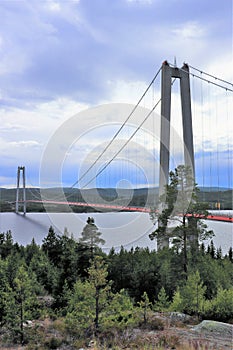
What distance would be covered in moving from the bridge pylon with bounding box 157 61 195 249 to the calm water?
375 cm

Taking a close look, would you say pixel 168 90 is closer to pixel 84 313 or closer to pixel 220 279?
pixel 220 279

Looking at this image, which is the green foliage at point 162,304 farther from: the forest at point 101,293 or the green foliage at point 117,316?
the green foliage at point 117,316

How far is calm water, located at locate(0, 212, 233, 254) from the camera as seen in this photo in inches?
808

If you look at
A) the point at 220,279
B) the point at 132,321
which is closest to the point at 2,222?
the point at 220,279

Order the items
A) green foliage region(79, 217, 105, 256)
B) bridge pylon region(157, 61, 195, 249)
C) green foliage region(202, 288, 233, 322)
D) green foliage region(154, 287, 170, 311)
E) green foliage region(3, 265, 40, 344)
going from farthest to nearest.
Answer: bridge pylon region(157, 61, 195, 249)
green foliage region(79, 217, 105, 256)
green foliage region(154, 287, 170, 311)
green foliage region(202, 288, 233, 322)
green foliage region(3, 265, 40, 344)

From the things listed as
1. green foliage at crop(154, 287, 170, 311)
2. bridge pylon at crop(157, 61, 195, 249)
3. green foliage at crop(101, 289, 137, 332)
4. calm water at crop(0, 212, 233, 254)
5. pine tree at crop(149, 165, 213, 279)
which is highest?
bridge pylon at crop(157, 61, 195, 249)

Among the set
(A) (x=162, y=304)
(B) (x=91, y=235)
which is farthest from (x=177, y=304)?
(B) (x=91, y=235)

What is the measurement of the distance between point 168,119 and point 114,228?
784 cm

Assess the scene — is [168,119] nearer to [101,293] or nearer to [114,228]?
[114,228]

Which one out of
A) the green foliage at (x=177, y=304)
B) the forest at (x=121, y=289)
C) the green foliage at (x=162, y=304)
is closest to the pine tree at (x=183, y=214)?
the forest at (x=121, y=289)

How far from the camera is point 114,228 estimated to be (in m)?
20.7

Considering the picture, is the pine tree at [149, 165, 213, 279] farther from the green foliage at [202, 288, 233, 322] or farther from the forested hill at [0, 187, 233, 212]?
the forested hill at [0, 187, 233, 212]

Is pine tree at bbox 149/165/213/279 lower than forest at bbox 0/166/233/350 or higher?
higher

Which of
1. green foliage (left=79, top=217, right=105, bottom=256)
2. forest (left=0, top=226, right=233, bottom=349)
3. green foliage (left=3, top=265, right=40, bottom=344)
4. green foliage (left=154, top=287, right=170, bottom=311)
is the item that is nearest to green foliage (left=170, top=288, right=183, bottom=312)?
forest (left=0, top=226, right=233, bottom=349)
